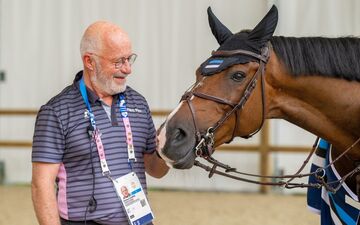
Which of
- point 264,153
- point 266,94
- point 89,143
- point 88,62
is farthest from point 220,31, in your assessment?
point 264,153

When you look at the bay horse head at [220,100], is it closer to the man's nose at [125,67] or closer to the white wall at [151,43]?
the man's nose at [125,67]

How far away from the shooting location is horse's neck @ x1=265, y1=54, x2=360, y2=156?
250 cm

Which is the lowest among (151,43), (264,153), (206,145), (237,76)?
(264,153)

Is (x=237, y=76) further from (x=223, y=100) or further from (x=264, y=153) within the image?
(x=264, y=153)

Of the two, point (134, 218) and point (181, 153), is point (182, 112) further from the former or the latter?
point (134, 218)

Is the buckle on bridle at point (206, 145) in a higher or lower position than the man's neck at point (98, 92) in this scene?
lower

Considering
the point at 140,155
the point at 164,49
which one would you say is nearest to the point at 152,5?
the point at 164,49

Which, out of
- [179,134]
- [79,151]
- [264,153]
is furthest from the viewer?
[264,153]

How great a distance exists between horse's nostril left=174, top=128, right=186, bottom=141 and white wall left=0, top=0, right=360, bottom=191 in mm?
5652

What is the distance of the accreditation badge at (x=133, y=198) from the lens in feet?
8.80

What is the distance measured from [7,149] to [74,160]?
6.60 meters

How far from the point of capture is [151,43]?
840 cm

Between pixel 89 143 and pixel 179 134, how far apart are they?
0.45 metres

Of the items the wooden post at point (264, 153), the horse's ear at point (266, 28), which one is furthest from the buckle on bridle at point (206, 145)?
the wooden post at point (264, 153)
